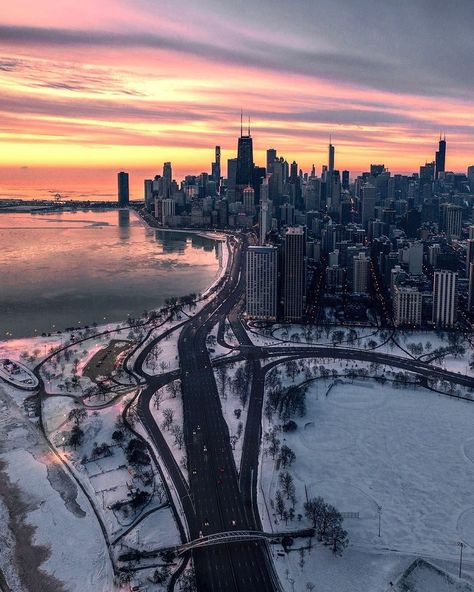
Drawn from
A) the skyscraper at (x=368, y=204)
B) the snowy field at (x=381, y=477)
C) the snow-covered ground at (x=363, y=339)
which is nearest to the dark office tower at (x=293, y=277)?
the snow-covered ground at (x=363, y=339)

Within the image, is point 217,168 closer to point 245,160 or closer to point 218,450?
point 245,160

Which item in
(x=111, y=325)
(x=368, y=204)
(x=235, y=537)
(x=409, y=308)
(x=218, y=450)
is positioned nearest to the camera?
(x=235, y=537)

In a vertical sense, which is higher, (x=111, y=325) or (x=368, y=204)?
(x=368, y=204)

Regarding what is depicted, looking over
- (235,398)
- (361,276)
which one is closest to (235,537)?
(235,398)

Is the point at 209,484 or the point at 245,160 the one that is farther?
the point at 245,160

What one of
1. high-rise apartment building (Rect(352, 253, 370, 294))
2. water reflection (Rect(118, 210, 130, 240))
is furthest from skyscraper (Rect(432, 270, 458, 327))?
water reflection (Rect(118, 210, 130, 240))

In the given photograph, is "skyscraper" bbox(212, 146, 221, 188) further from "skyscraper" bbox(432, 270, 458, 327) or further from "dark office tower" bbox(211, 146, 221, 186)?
"skyscraper" bbox(432, 270, 458, 327)
